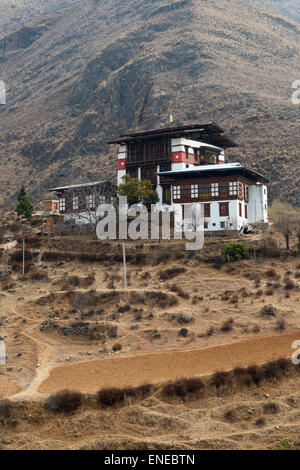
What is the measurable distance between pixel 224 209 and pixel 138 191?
1063cm

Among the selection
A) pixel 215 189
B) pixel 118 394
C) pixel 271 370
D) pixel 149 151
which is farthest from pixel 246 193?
pixel 118 394

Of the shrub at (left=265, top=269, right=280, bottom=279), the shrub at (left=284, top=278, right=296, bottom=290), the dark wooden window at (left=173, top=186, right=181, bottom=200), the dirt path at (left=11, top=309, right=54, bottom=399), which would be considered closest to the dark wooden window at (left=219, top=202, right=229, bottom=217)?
the dark wooden window at (left=173, top=186, right=181, bottom=200)

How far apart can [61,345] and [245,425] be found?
1755 centimetres

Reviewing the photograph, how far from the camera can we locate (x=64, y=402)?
3606 cm

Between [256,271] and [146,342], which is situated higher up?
[256,271]

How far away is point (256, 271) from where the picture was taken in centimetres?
5309

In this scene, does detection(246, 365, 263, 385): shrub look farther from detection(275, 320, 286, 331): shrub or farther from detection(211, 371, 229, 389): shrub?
detection(275, 320, 286, 331): shrub

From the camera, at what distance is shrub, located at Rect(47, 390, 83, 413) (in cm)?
3591

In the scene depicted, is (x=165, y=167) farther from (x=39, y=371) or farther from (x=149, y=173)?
(x=39, y=371)

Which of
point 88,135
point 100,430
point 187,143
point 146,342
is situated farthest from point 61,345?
point 88,135

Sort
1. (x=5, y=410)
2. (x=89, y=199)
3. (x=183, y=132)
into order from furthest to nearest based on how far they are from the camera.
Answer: (x=183, y=132), (x=89, y=199), (x=5, y=410)
